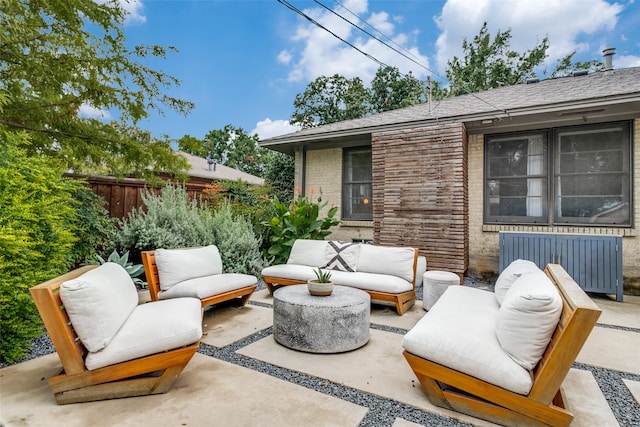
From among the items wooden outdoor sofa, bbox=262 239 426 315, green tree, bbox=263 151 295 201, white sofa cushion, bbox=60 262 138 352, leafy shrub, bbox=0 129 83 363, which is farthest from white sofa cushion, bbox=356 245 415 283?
green tree, bbox=263 151 295 201

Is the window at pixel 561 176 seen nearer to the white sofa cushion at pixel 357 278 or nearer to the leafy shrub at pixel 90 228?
the white sofa cushion at pixel 357 278

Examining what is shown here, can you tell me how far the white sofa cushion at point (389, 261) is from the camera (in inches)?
182

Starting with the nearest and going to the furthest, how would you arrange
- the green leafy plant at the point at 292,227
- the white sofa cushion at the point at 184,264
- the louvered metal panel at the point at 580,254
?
the white sofa cushion at the point at 184,264 < the louvered metal panel at the point at 580,254 < the green leafy plant at the point at 292,227

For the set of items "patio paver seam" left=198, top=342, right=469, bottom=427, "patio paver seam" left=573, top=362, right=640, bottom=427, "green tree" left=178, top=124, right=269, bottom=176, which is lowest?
"patio paver seam" left=573, top=362, right=640, bottom=427

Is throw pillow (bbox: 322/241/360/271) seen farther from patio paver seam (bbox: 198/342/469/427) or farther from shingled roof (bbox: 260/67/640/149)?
shingled roof (bbox: 260/67/640/149)

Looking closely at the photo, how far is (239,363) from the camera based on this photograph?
114 inches

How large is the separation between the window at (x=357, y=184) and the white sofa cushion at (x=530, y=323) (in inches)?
229

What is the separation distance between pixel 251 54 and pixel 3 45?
8685mm

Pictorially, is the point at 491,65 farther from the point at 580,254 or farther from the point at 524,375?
the point at 524,375

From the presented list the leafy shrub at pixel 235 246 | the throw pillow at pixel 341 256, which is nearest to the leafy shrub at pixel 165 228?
the leafy shrub at pixel 235 246

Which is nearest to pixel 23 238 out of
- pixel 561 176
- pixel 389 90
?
pixel 561 176

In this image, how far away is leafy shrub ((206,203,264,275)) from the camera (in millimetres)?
5816

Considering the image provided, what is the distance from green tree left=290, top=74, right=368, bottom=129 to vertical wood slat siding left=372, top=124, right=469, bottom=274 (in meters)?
12.9

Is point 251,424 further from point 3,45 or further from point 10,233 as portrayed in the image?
point 3,45
